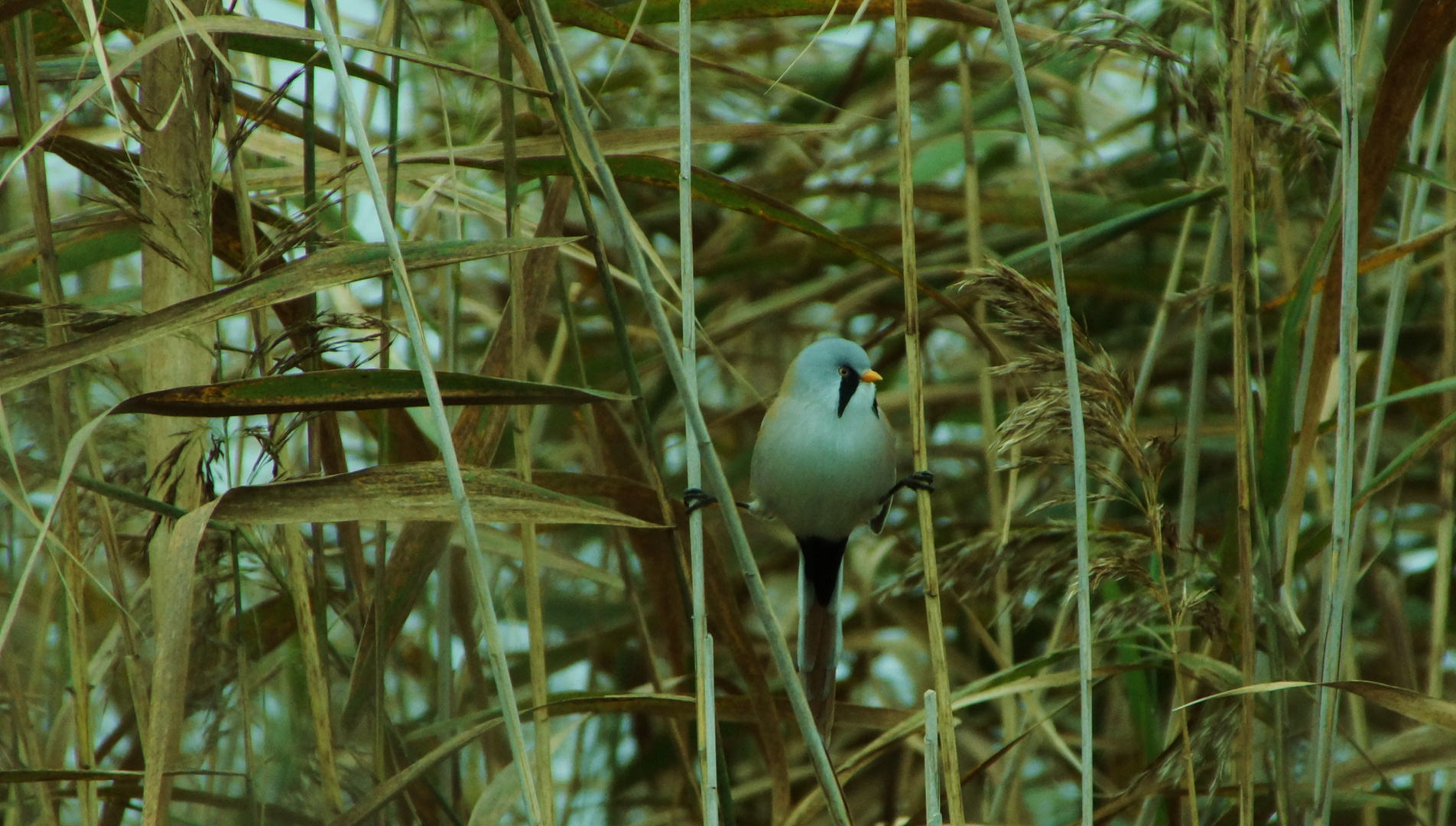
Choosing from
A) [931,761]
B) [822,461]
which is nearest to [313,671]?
[931,761]

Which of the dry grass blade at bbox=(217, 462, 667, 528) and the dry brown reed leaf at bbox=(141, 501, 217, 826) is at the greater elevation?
the dry grass blade at bbox=(217, 462, 667, 528)

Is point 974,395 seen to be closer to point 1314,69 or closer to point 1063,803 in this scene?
point 1063,803

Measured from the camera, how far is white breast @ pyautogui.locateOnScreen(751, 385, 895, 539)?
2426 mm

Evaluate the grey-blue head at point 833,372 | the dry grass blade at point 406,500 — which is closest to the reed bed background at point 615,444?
the dry grass blade at point 406,500

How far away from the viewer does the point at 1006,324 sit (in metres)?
1.81

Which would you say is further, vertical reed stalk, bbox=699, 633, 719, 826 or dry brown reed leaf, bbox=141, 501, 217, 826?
vertical reed stalk, bbox=699, 633, 719, 826

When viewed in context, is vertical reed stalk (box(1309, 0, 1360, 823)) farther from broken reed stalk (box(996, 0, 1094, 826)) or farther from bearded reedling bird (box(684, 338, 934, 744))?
bearded reedling bird (box(684, 338, 934, 744))

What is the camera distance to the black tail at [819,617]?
2383 millimetres

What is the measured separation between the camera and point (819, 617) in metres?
2.58

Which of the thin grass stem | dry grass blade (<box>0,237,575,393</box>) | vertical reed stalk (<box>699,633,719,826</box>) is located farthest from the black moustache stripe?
dry grass blade (<box>0,237,575,393</box>)

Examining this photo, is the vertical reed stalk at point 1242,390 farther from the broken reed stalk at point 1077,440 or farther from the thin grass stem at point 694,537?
the thin grass stem at point 694,537

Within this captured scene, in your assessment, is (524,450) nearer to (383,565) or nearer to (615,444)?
(383,565)

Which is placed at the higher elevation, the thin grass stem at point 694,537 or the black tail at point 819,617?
the thin grass stem at point 694,537

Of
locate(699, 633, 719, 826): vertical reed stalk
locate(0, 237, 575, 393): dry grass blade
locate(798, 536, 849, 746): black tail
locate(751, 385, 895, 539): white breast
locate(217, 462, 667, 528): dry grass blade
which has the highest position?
locate(0, 237, 575, 393): dry grass blade
